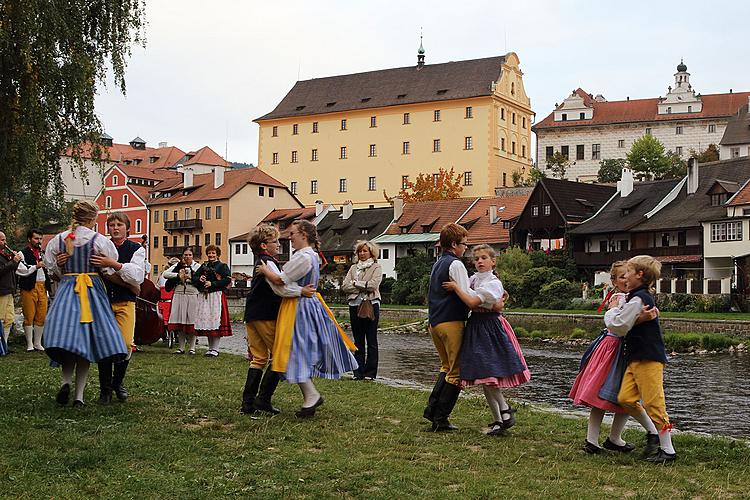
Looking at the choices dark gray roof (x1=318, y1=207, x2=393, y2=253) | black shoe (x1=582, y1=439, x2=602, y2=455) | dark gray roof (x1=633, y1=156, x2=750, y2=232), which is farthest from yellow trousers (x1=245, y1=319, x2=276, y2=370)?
dark gray roof (x1=318, y1=207, x2=393, y2=253)

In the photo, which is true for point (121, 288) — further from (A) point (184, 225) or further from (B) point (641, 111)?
(B) point (641, 111)

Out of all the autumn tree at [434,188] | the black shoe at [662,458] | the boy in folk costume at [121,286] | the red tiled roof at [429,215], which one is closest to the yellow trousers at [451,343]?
the black shoe at [662,458]

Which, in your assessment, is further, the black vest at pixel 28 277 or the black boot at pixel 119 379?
the black vest at pixel 28 277

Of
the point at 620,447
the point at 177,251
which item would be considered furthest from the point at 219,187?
the point at 620,447

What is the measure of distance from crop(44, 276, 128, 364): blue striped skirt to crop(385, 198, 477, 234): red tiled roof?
2510 inches

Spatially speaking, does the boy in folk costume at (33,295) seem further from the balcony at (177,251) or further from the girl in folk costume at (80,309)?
the balcony at (177,251)

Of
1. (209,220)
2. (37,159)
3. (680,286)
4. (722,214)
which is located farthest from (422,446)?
(209,220)

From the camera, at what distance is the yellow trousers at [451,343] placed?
362 inches

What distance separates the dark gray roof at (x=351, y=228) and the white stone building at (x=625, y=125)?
41.3m

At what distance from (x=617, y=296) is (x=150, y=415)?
4558 millimetres

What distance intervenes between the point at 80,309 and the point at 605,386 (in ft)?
16.4

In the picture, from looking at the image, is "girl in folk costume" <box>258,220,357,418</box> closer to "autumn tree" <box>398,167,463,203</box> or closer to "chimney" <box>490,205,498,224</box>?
"chimney" <box>490,205,498,224</box>

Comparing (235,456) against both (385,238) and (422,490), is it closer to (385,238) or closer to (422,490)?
(422,490)

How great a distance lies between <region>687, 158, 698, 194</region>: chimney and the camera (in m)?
58.5
